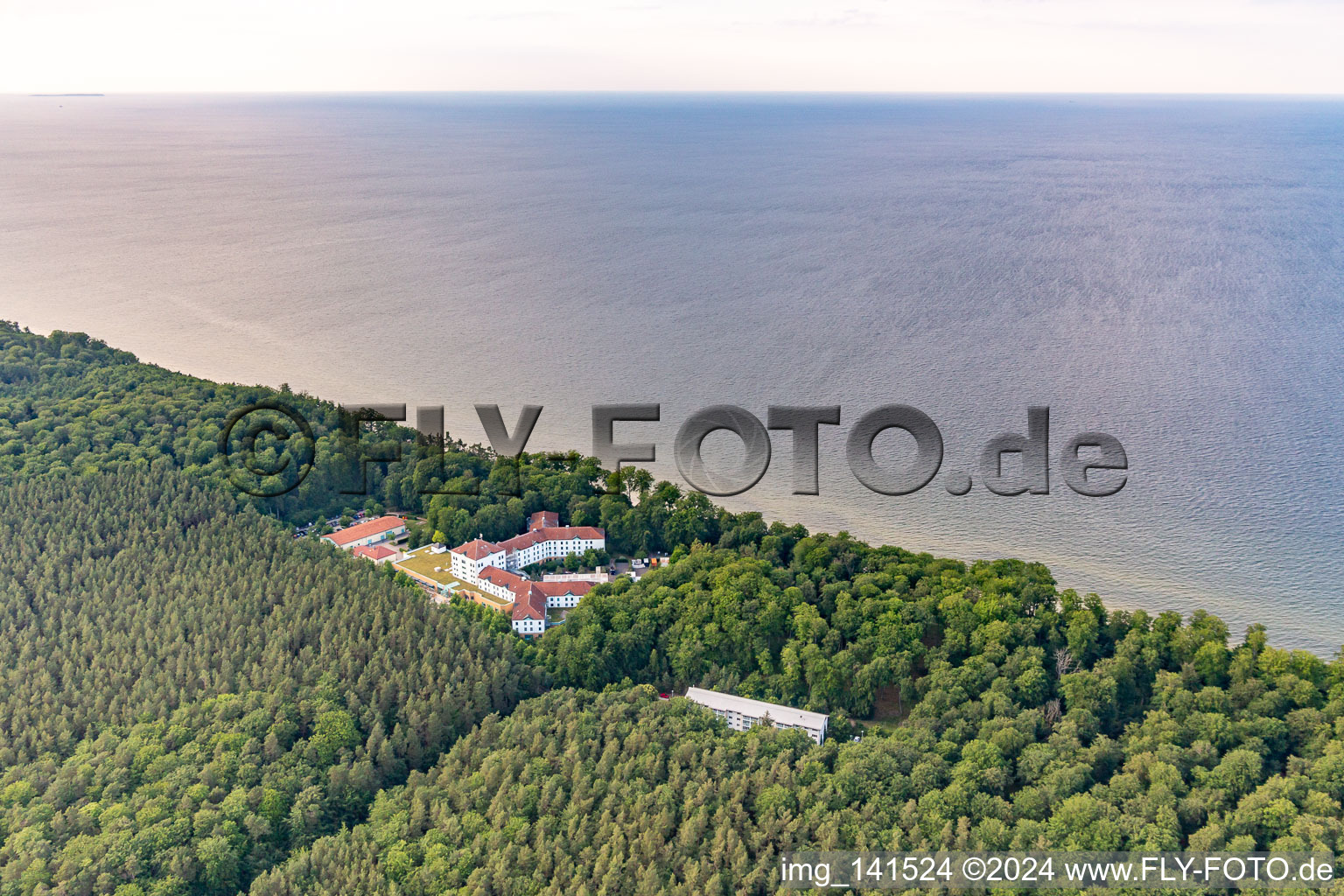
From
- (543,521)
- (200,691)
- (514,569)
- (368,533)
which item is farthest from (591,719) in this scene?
(368,533)

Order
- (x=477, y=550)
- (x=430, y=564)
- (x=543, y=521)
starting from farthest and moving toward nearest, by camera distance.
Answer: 1. (x=543, y=521)
2. (x=430, y=564)
3. (x=477, y=550)

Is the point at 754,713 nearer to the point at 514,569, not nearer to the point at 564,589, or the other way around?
the point at 564,589

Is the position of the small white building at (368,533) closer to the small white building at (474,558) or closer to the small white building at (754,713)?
the small white building at (474,558)

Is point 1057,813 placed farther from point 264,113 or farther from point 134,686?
point 264,113

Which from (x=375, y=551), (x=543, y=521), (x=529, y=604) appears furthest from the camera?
(x=543, y=521)

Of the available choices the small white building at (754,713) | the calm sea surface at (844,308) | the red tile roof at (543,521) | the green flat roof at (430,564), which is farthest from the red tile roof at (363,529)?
the small white building at (754,713)

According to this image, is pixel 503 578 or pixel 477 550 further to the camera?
pixel 477 550

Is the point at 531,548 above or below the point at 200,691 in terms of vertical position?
above
